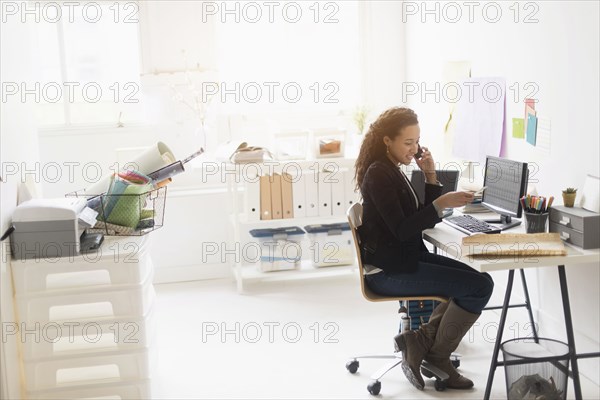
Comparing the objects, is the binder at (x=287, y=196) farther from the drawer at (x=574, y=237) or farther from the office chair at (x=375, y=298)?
the drawer at (x=574, y=237)

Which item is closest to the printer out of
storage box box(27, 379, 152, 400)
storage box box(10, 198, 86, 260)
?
storage box box(10, 198, 86, 260)

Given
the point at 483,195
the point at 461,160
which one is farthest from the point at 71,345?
the point at 461,160

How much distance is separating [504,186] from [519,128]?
56 centimetres

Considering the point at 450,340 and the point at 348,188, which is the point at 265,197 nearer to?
A: the point at 348,188

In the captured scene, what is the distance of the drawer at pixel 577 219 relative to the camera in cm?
326

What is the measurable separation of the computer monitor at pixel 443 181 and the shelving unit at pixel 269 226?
1.16 metres

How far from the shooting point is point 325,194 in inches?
214

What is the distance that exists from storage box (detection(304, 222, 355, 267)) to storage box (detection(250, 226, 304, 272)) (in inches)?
4.8

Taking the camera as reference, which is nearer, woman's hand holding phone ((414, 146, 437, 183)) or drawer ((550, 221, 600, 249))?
drawer ((550, 221, 600, 249))

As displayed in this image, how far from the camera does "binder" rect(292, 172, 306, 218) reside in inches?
210

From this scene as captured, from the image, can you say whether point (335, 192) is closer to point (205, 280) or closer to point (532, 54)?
point (205, 280)

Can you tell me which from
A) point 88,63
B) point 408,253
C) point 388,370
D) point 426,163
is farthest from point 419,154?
point 88,63

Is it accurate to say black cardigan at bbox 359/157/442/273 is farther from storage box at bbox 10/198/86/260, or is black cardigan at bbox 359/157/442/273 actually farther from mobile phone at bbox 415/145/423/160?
storage box at bbox 10/198/86/260

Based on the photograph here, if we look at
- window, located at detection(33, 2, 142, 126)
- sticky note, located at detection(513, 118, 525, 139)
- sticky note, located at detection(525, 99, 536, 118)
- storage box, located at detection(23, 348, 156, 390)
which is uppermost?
window, located at detection(33, 2, 142, 126)
